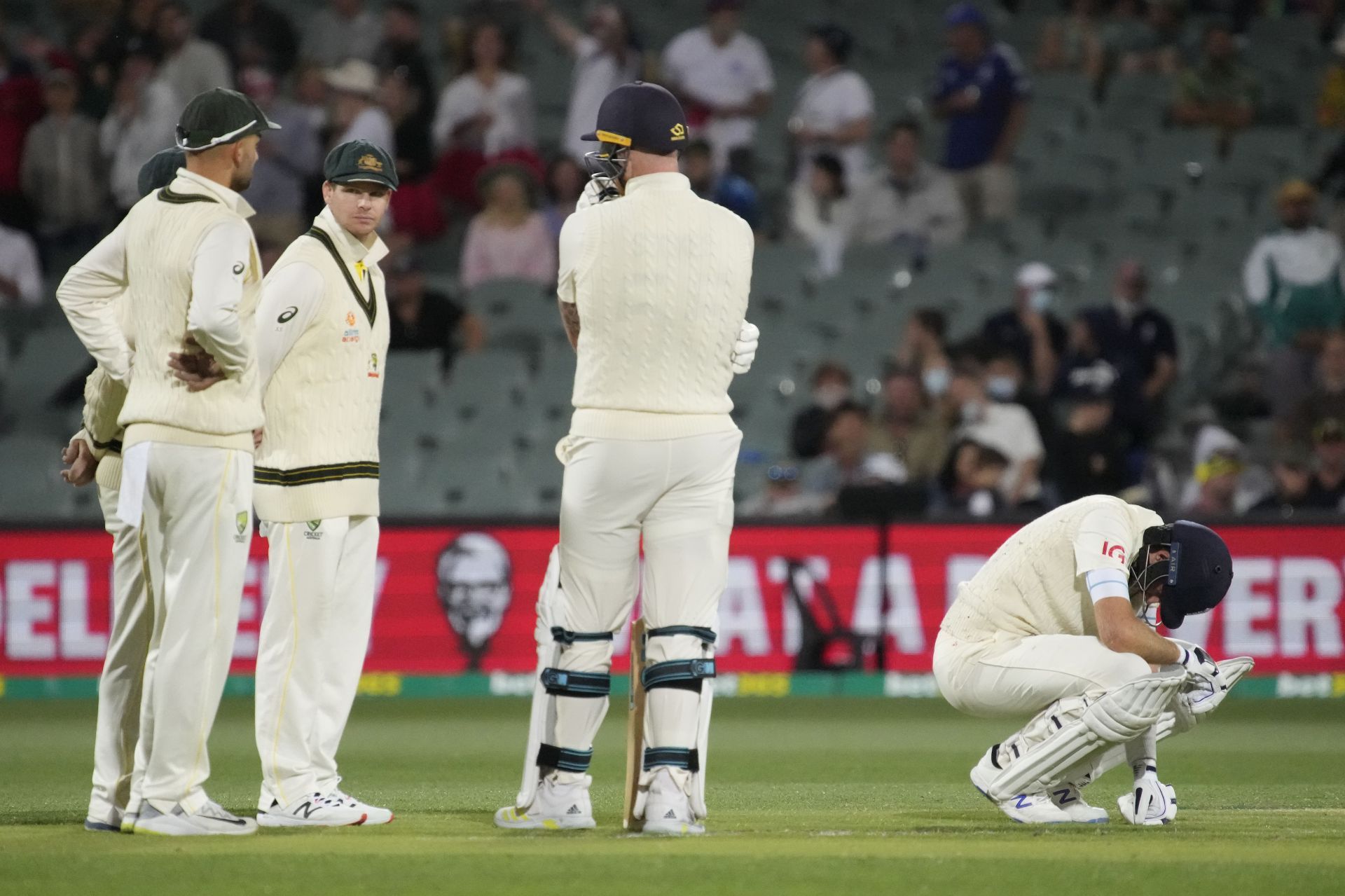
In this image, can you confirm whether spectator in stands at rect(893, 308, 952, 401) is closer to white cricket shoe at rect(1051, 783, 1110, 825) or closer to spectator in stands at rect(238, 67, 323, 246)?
spectator in stands at rect(238, 67, 323, 246)

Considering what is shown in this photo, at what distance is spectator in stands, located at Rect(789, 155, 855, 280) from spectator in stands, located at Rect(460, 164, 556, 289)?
2.28 meters

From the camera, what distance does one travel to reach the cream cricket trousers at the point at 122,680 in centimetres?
631

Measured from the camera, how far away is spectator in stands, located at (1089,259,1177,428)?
50.1 ft

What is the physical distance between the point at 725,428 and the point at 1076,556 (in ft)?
4.88

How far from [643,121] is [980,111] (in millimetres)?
11574

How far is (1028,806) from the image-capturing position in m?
6.71

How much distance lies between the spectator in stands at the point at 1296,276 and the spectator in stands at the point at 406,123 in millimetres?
7162

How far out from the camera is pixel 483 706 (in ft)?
41.5

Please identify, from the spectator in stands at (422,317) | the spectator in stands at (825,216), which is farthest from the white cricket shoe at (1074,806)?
the spectator in stands at (825,216)

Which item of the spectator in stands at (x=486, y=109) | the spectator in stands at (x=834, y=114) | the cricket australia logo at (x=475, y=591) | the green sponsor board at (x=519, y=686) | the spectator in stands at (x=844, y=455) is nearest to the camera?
the green sponsor board at (x=519, y=686)

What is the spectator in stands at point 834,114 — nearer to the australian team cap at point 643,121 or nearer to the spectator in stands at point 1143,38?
the spectator in stands at point 1143,38

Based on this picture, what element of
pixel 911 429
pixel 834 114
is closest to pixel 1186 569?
pixel 911 429

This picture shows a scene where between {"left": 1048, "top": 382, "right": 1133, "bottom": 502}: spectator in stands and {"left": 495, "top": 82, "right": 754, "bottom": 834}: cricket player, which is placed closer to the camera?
{"left": 495, "top": 82, "right": 754, "bottom": 834}: cricket player

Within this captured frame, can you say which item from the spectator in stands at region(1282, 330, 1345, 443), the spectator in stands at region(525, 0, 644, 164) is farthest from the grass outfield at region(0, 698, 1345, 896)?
the spectator in stands at region(525, 0, 644, 164)
